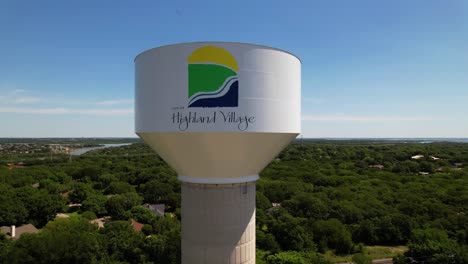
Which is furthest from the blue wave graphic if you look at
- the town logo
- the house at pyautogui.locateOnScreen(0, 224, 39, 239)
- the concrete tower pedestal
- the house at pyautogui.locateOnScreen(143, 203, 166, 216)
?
the house at pyautogui.locateOnScreen(143, 203, 166, 216)

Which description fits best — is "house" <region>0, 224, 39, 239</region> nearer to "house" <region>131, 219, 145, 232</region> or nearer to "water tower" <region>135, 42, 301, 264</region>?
"house" <region>131, 219, 145, 232</region>

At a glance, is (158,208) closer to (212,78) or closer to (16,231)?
(16,231)

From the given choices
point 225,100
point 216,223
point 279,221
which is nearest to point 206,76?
point 225,100

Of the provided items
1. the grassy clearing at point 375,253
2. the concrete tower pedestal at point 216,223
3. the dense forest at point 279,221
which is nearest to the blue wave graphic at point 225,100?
the concrete tower pedestal at point 216,223

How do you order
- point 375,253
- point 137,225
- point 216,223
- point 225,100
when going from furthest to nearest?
point 137,225 → point 375,253 → point 216,223 → point 225,100

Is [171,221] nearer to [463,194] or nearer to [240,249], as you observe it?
[240,249]
